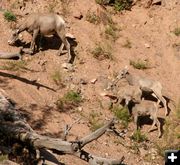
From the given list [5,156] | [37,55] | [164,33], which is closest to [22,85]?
[37,55]

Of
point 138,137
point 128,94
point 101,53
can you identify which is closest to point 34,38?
point 101,53

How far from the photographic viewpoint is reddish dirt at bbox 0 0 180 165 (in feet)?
44.8

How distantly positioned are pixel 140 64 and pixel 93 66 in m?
1.69

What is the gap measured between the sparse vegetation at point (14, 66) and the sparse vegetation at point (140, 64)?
3.75m

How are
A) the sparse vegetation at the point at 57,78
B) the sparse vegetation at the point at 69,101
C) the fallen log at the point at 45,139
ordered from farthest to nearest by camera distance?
the sparse vegetation at the point at 57,78 → the sparse vegetation at the point at 69,101 → the fallen log at the point at 45,139

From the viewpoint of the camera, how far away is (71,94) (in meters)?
15.2

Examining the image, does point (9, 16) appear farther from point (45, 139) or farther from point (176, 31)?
point (45, 139)

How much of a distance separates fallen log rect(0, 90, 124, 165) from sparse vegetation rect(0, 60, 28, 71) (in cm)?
391

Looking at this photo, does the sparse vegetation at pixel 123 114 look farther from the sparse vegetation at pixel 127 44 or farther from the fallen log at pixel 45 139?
the fallen log at pixel 45 139

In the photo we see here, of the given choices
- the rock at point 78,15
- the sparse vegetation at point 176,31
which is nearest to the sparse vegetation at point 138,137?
the rock at point 78,15

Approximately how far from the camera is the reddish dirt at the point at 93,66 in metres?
13.6

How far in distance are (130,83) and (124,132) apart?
212cm

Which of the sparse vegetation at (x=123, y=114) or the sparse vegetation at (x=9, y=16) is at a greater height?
the sparse vegetation at (x=9, y=16)

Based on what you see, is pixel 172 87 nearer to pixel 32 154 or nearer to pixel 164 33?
pixel 164 33
